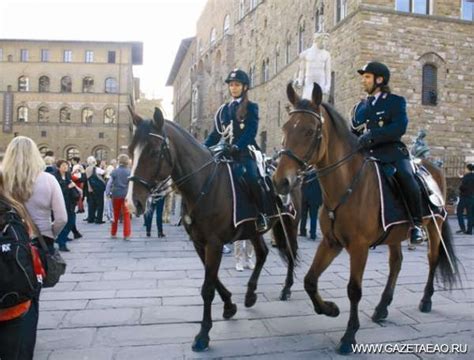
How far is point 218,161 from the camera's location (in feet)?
15.7

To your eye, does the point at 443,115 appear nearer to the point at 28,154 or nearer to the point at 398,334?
the point at 398,334

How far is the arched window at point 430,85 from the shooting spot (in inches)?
811

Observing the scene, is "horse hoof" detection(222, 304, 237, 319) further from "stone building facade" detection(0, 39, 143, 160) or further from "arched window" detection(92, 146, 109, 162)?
"arched window" detection(92, 146, 109, 162)

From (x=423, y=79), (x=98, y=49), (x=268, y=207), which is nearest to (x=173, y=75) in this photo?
(x=98, y=49)

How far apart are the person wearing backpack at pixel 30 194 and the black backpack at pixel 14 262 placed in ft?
0.49

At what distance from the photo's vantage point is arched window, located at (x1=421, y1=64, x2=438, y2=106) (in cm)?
2061

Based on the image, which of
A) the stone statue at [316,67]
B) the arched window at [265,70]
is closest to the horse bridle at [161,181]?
the stone statue at [316,67]

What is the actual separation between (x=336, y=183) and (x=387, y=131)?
780mm

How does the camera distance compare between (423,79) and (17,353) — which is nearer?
(17,353)

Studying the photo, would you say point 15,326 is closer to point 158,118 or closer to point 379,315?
point 158,118

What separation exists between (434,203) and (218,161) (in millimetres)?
2526

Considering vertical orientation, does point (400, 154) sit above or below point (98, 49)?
below

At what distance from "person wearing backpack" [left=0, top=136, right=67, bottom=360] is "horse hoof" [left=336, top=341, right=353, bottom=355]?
8.50 ft

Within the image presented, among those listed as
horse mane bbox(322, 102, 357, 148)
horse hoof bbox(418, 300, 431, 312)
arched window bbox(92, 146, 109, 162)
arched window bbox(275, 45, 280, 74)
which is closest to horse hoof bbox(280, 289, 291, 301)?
horse hoof bbox(418, 300, 431, 312)
